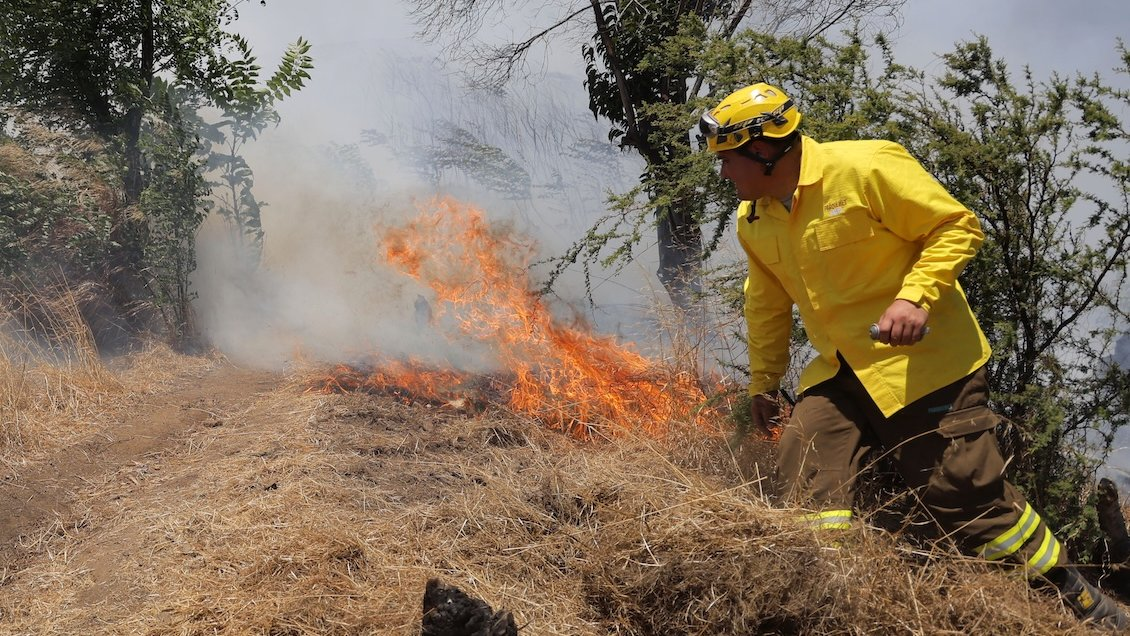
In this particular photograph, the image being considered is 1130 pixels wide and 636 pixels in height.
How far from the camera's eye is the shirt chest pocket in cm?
307

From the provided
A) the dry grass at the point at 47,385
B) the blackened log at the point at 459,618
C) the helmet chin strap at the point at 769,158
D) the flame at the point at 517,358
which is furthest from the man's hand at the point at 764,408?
the dry grass at the point at 47,385

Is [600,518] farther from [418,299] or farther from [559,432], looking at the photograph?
[418,299]

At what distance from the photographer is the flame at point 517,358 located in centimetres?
597

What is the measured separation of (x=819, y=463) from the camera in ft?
10.7

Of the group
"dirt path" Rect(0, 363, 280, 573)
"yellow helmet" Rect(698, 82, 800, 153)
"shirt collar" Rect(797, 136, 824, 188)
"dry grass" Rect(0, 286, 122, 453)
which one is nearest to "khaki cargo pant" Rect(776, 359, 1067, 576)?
"shirt collar" Rect(797, 136, 824, 188)

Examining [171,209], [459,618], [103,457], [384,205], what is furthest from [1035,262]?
[384,205]

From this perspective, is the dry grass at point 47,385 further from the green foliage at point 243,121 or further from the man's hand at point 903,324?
the man's hand at point 903,324

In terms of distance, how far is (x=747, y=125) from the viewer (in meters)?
3.13

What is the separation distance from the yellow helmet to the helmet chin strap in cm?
4

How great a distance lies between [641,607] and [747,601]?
15.0 inches

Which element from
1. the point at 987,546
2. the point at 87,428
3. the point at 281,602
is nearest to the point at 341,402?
the point at 87,428

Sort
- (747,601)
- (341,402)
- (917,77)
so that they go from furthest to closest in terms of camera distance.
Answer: (341,402), (917,77), (747,601)

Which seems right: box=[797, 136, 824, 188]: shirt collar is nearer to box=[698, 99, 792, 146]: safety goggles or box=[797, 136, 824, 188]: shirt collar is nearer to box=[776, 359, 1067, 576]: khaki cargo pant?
box=[698, 99, 792, 146]: safety goggles

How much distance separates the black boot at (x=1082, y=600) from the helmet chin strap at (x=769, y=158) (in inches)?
70.6
